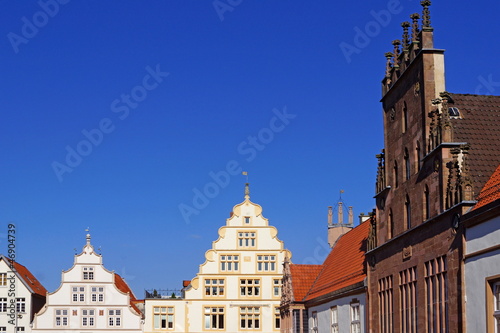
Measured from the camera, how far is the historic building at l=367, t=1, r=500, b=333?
24.8 metres

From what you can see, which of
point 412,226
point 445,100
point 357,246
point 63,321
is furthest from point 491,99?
point 63,321

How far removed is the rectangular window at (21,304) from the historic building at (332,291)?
75.0 ft

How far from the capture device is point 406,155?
30031 millimetres

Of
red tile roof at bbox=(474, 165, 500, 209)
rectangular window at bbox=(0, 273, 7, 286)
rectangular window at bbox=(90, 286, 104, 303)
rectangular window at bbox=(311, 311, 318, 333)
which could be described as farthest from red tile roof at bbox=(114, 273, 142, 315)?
red tile roof at bbox=(474, 165, 500, 209)

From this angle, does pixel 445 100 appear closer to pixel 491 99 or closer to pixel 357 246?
pixel 491 99

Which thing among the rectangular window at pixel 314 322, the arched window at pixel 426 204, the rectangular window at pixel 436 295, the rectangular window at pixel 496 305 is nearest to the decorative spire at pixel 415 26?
the arched window at pixel 426 204

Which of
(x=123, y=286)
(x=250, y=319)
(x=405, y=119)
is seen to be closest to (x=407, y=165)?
(x=405, y=119)

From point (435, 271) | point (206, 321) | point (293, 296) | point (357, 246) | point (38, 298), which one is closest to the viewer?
point (435, 271)

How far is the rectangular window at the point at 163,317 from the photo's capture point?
61219mm

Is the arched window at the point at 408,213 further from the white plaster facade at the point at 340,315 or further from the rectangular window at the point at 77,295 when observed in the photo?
the rectangular window at the point at 77,295

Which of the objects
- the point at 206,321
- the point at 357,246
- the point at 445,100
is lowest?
the point at 206,321

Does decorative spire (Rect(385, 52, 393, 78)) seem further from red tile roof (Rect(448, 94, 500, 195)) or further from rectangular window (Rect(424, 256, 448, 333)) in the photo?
rectangular window (Rect(424, 256, 448, 333))

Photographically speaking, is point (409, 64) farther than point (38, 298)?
No

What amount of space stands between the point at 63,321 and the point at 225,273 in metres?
12.6
